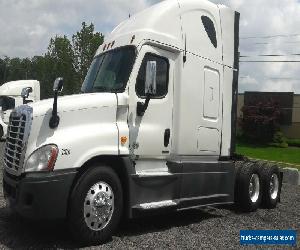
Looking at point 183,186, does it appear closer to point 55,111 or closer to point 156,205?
point 156,205

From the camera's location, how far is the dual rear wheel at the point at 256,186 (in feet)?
31.8

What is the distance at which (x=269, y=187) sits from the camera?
10469 millimetres

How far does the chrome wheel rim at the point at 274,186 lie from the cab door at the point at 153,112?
3.88 metres

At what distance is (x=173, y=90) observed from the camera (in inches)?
311

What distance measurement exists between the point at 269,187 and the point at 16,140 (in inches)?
238

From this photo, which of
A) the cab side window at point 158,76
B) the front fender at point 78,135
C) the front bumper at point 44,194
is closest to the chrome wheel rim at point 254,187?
the cab side window at point 158,76

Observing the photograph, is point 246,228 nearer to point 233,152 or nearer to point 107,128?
point 233,152

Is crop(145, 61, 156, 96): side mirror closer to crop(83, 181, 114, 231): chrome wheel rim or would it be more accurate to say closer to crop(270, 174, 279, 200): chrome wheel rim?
crop(83, 181, 114, 231): chrome wheel rim

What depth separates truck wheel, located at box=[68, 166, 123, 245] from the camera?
6.34 m

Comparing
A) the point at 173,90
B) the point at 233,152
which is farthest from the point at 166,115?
the point at 233,152

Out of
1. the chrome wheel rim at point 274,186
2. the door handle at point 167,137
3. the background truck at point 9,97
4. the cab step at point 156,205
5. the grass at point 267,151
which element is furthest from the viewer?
the grass at point 267,151

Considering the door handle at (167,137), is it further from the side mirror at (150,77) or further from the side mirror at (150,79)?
the side mirror at (150,77)

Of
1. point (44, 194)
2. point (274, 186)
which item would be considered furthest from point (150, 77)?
point (274, 186)

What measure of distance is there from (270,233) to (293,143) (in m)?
36.6
